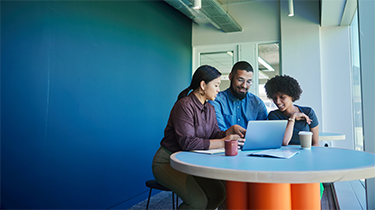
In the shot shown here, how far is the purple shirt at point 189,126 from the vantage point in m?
1.80

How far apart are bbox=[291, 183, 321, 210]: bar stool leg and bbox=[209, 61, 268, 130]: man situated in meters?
1.22

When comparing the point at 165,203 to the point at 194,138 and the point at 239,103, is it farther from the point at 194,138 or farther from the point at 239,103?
the point at 194,138

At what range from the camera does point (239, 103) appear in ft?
8.82

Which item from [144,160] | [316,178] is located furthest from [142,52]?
[316,178]

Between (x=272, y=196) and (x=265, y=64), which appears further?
(x=265, y=64)

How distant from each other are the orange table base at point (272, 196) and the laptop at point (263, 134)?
0.96ft

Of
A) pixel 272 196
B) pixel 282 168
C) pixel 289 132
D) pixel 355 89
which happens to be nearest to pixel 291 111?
pixel 289 132

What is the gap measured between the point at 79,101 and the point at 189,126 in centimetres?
147

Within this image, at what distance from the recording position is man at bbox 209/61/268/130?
2604 mm

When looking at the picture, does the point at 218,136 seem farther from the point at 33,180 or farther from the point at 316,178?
the point at 33,180

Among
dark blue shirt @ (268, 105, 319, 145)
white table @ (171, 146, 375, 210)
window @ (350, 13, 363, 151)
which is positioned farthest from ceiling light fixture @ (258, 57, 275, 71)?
white table @ (171, 146, 375, 210)

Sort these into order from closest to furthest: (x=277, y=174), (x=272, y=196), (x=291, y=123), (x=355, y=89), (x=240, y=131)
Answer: (x=277, y=174), (x=272, y=196), (x=240, y=131), (x=291, y=123), (x=355, y=89)

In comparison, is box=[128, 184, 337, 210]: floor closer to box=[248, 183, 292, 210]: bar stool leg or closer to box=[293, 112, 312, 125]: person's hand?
box=[293, 112, 312, 125]: person's hand

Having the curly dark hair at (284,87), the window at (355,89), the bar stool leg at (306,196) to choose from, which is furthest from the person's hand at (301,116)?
the window at (355,89)
